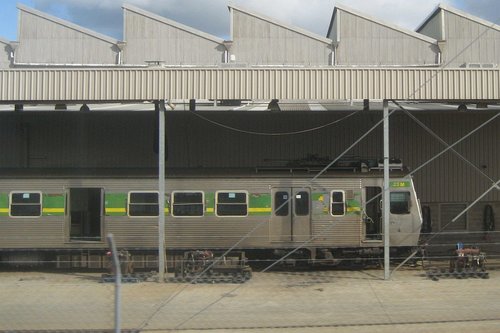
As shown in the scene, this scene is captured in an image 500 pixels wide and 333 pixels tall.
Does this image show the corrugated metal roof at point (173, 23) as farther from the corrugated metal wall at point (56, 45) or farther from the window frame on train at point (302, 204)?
the window frame on train at point (302, 204)

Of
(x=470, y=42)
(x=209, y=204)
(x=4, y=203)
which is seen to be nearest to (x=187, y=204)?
(x=209, y=204)

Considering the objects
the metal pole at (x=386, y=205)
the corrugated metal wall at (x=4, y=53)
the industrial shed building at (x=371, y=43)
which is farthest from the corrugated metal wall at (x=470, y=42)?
the corrugated metal wall at (x=4, y=53)

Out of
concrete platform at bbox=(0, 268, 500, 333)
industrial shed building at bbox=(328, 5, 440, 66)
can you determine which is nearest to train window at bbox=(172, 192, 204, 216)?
concrete platform at bbox=(0, 268, 500, 333)

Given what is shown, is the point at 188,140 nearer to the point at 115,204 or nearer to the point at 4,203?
the point at 115,204

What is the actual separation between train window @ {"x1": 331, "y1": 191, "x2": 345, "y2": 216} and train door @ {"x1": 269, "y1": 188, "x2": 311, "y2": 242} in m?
0.65

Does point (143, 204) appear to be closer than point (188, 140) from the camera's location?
Yes

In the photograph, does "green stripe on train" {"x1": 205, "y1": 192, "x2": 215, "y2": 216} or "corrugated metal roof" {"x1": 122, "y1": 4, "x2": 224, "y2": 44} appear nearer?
"green stripe on train" {"x1": 205, "y1": 192, "x2": 215, "y2": 216}

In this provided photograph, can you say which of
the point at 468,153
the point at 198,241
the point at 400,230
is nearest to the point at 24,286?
the point at 198,241

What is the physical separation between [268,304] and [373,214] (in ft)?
21.9

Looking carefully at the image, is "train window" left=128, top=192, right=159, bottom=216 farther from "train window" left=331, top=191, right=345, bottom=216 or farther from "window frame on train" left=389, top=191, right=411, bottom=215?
"window frame on train" left=389, top=191, right=411, bottom=215

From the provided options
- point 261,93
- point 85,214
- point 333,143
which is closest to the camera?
point 261,93

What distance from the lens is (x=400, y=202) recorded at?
15562 millimetres

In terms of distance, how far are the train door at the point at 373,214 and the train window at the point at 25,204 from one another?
29.3 feet

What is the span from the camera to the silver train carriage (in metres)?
15.2
